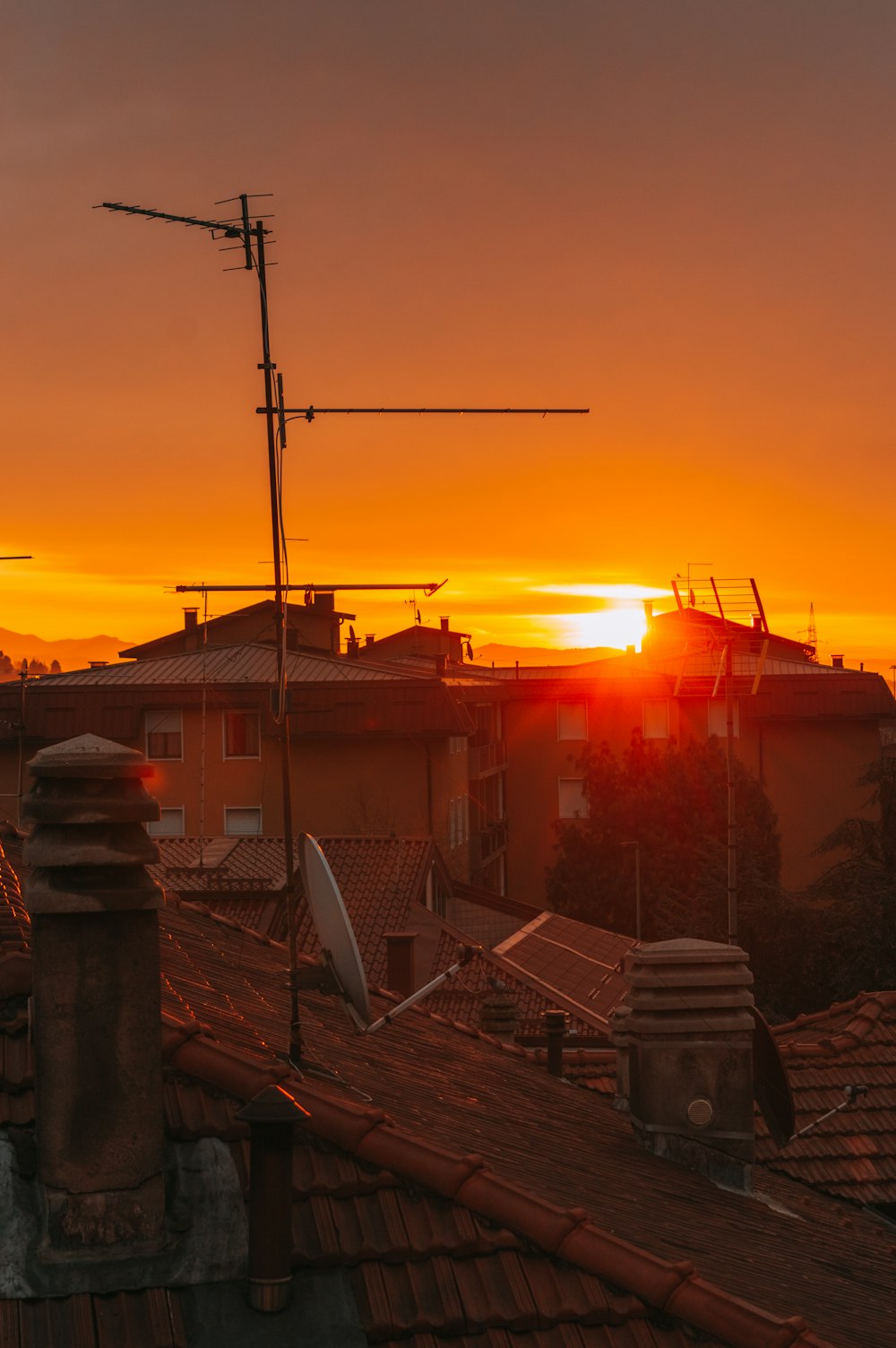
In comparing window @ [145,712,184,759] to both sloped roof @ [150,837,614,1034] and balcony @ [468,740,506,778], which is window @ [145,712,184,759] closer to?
sloped roof @ [150,837,614,1034]

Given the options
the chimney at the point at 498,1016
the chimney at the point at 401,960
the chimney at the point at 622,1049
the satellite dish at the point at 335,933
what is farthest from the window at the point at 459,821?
A: the satellite dish at the point at 335,933

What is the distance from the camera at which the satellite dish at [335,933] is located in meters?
7.20

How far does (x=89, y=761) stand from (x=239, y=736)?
44597 millimetres

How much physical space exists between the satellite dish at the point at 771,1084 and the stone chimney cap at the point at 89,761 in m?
6.69

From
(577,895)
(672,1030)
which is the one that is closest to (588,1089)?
(672,1030)

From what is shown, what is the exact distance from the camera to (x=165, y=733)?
50.3m

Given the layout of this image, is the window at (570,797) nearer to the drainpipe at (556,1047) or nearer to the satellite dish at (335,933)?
the drainpipe at (556,1047)

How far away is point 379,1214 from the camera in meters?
5.87

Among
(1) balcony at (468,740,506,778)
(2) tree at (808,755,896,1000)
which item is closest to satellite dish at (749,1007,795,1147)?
(2) tree at (808,755,896,1000)

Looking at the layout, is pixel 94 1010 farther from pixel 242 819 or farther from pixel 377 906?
pixel 242 819

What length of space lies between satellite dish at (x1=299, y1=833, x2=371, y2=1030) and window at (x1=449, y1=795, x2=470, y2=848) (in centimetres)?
4306

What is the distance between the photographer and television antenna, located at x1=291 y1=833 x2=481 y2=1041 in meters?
7.21

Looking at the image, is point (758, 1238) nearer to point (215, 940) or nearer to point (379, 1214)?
point (379, 1214)

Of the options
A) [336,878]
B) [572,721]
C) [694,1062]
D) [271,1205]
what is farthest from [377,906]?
[572,721]
